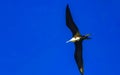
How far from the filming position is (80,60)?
30.8 meters

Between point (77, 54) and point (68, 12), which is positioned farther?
point (77, 54)

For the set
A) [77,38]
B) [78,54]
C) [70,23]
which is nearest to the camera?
[70,23]

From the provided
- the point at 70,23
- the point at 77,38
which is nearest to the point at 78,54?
the point at 77,38

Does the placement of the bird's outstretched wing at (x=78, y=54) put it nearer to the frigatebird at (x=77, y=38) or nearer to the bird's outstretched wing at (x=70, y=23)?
the frigatebird at (x=77, y=38)

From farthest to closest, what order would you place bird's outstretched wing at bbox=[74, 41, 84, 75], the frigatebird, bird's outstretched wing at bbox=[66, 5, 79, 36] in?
bird's outstretched wing at bbox=[74, 41, 84, 75] → the frigatebird → bird's outstretched wing at bbox=[66, 5, 79, 36]

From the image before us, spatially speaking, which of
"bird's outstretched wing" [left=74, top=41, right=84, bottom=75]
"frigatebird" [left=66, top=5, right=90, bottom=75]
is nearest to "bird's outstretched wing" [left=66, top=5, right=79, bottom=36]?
"frigatebird" [left=66, top=5, right=90, bottom=75]

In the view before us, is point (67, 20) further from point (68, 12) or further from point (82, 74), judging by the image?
point (82, 74)

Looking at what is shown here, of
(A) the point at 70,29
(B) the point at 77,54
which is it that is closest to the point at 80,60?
(B) the point at 77,54

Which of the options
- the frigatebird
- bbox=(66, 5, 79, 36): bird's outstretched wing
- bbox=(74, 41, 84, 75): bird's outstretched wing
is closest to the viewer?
bbox=(66, 5, 79, 36): bird's outstretched wing

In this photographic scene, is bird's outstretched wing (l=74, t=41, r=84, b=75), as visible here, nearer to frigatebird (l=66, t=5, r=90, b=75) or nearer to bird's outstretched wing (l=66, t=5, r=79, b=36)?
frigatebird (l=66, t=5, r=90, b=75)

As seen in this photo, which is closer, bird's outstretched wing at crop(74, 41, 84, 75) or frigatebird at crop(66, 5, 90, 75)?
frigatebird at crop(66, 5, 90, 75)

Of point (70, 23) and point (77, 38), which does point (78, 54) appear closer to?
point (77, 38)

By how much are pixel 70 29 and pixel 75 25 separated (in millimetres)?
801

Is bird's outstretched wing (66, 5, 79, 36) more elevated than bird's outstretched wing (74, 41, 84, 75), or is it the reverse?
bird's outstretched wing (66, 5, 79, 36)
